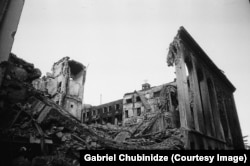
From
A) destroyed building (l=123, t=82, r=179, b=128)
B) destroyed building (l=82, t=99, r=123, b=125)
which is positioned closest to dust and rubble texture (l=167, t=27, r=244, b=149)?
destroyed building (l=123, t=82, r=179, b=128)

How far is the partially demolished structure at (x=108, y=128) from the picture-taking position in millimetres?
5723

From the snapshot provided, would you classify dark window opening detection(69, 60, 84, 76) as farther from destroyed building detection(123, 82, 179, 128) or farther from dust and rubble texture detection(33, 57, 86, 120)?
destroyed building detection(123, 82, 179, 128)

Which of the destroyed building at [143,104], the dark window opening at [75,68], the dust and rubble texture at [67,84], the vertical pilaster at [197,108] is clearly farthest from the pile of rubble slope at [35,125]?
the destroyed building at [143,104]

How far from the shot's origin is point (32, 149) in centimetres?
567

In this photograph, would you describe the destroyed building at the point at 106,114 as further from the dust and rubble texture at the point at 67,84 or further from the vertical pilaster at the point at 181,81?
the vertical pilaster at the point at 181,81

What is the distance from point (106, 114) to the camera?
38.4 metres

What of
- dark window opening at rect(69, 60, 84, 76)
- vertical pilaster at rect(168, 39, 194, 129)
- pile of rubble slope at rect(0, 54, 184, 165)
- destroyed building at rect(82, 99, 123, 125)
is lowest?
pile of rubble slope at rect(0, 54, 184, 165)

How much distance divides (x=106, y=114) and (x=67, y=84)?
1556 cm

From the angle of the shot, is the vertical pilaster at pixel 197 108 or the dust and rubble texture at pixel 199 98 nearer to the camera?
the dust and rubble texture at pixel 199 98

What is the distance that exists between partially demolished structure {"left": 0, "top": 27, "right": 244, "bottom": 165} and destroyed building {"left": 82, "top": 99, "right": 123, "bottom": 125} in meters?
21.8

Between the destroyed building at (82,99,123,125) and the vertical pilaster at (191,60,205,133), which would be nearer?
the vertical pilaster at (191,60,205,133)

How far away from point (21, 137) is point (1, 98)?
1.58 m

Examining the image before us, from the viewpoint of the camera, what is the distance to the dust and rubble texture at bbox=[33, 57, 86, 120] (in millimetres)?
24062

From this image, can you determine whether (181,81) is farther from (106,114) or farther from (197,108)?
(106,114)
